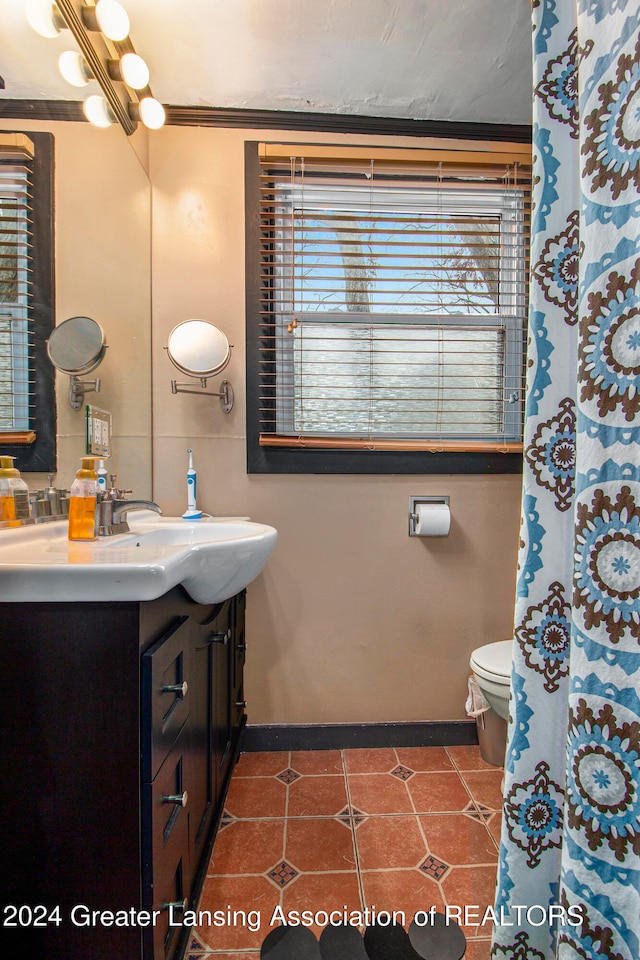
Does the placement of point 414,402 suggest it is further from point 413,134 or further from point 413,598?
point 413,134

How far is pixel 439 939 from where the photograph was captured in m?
1.04

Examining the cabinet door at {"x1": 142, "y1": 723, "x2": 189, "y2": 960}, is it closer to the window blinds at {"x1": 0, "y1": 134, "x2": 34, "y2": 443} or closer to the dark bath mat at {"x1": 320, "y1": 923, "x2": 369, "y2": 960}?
the dark bath mat at {"x1": 320, "y1": 923, "x2": 369, "y2": 960}

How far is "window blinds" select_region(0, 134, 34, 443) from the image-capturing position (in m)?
1.01

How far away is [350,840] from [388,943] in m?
0.31

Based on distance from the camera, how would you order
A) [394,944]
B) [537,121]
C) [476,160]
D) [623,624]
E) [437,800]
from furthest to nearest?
[476,160] < [437,800] < [394,944] < [537,121] < [623,624]

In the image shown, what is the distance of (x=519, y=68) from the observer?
1.54 meters

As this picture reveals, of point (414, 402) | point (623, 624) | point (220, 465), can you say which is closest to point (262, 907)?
point (623, 624)

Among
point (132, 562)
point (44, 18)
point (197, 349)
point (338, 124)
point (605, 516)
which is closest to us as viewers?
point (605, 516)

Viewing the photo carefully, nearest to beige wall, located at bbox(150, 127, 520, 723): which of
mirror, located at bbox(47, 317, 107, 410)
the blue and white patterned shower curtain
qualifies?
mirror, located at bbox(47, 317, 107, 410)

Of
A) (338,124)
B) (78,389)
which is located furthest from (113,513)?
(338,124)

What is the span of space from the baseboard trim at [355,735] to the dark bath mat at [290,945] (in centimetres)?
69

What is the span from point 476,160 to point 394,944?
2.35 meters

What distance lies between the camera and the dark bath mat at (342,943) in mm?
999

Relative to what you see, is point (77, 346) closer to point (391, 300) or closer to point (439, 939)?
point (391, 300)
